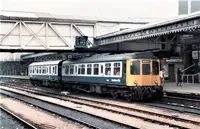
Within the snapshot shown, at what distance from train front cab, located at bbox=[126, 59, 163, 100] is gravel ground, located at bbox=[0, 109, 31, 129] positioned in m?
7.08

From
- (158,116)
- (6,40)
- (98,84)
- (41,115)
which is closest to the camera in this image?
(158,116)

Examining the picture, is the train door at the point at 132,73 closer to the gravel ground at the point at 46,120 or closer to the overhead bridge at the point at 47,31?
the gravel ground at the point at 46,120

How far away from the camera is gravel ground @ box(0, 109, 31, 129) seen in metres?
13.3

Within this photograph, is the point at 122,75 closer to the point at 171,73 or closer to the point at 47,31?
the point at 47,31

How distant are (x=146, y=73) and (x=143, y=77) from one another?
1.02ft

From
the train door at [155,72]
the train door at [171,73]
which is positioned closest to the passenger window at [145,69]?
the train door at [155,72]

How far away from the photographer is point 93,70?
2450cm

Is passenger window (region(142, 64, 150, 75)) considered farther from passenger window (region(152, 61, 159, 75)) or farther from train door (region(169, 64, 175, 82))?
train door (region(169, 64, 175, 82))

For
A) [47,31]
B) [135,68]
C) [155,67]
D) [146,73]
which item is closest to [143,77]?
[146,73]

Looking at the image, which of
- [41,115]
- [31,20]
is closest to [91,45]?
[31,20]

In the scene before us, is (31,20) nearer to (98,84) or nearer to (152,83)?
(98,84)

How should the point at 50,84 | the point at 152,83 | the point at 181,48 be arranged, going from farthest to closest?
the point at 50,84 → the point at 181,48 → the point at 152,83

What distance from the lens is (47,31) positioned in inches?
1115

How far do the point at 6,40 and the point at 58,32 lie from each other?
404 centimetres
